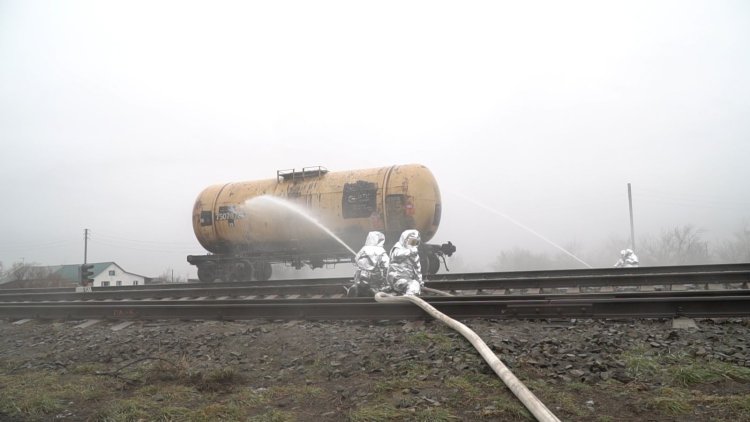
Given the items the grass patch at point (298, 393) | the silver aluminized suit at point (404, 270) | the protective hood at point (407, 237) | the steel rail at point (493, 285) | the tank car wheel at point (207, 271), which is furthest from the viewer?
the tank car wheel at point (207, 271)

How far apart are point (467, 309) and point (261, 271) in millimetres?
9321

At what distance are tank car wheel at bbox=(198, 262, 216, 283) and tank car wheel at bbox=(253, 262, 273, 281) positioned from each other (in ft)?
4.37

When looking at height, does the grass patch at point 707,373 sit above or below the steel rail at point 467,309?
below

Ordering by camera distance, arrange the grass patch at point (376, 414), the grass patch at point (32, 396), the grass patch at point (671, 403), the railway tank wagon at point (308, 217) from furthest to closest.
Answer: the railway tank wagon at point (308, 217) → the grass patch at point (32, 396) → the grass patch at point (376, 414) → the grass patch at point (671, 403)

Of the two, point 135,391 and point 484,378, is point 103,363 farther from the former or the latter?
point 484,378

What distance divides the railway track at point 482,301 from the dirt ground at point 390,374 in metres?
0.26

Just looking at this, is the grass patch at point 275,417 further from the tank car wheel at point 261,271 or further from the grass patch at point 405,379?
the tank car wheel at point 261,271

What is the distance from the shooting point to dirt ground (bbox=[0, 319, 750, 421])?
9.60 ft

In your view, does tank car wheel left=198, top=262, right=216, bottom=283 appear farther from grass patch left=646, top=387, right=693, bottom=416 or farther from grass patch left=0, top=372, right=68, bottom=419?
grass patch left=646, top=387, right=693, bottom=416

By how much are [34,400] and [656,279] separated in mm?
8243

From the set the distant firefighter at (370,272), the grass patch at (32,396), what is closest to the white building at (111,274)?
the distant firefighter at (370,272)

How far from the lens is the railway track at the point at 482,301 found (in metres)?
5.02

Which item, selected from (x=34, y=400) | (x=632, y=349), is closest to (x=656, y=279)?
(x=632, y=349)

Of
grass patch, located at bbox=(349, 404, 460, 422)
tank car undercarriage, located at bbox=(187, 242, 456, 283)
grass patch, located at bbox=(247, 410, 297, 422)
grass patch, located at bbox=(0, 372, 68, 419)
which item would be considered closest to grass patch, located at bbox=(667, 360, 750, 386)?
grass patch, located at bbox=(349, 404, 460, 422)
